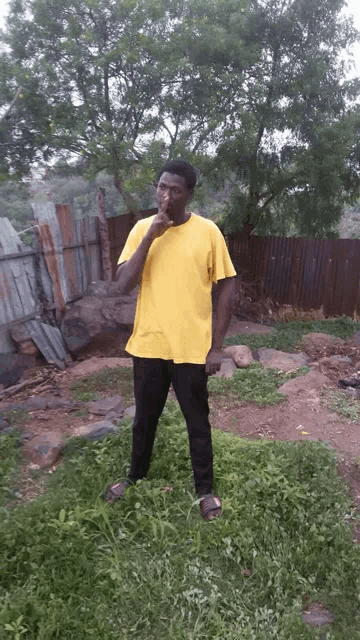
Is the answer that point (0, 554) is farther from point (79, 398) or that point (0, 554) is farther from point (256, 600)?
point (79, 398)

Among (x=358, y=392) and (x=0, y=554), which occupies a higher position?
(x=0, y=554)

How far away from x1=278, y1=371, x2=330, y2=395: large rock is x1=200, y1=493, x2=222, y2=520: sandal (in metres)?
2.28

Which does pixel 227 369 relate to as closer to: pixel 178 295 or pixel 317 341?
pixel 317 341

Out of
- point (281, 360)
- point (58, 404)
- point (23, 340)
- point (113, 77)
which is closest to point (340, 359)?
point (281, 360)

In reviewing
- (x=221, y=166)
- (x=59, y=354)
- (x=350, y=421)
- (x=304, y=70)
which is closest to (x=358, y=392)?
(x=350, y=421)

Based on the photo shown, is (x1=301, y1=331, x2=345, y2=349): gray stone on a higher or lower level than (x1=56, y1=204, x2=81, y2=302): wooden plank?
lower

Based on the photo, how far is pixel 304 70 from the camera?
9.55m

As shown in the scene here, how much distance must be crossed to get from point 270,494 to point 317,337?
5126 mm

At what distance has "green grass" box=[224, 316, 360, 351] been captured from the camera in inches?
301

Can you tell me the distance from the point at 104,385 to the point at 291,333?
154 inches

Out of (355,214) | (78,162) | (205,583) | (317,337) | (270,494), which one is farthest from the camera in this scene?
(355,214)

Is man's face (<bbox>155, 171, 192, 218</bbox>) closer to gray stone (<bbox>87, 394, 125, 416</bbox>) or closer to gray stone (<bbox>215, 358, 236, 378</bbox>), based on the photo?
gray stone (<bbox>87, 394, 125, 416</bbox>)

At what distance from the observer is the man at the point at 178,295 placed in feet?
8.35

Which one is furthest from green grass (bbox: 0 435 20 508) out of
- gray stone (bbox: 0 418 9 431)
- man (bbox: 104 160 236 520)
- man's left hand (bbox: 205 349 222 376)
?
man's left hand (bbox: 205 349 222 376)
